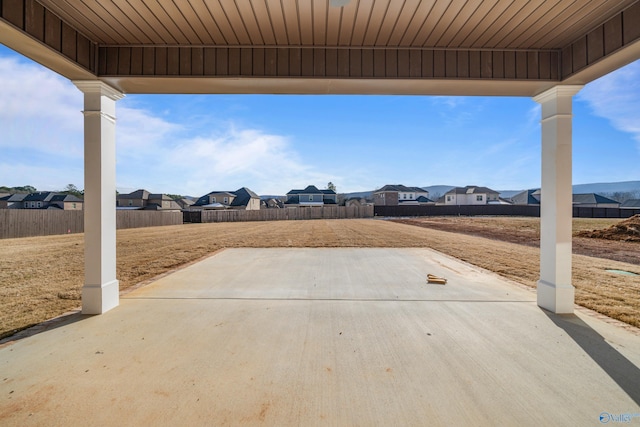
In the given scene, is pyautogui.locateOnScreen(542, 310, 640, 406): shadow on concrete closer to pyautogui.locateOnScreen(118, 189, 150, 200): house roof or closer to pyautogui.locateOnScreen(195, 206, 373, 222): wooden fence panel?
pyautogui.locateOnScreen(195, 206, 373, 222): wooden fence panel

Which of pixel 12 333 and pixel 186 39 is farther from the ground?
pixel 186 39

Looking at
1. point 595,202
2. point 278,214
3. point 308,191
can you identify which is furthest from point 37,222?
point 595,202

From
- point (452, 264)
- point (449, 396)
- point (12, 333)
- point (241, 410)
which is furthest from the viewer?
point (452, 264)

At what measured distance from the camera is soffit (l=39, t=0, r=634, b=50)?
270 cm

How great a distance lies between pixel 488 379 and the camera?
7.22 ft

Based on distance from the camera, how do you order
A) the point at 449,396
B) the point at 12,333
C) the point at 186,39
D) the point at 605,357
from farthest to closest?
the point at 186,39 → the point at 12,333 → the point at 605,357 → the point at 449,396

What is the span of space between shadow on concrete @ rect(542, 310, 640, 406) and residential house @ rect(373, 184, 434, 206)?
53.2 meters

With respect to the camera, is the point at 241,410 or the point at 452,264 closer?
the point at 241,410

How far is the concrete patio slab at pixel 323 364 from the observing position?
1854mm

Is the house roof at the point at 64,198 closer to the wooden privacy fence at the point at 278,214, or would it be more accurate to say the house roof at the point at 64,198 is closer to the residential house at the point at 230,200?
the residential house at the point at 230,200

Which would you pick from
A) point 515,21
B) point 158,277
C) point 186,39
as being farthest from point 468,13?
point 158,277

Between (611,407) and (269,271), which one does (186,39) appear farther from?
(611,407)

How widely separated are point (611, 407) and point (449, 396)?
3.49ft

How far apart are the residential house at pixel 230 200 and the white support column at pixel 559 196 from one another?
47.5 metres
